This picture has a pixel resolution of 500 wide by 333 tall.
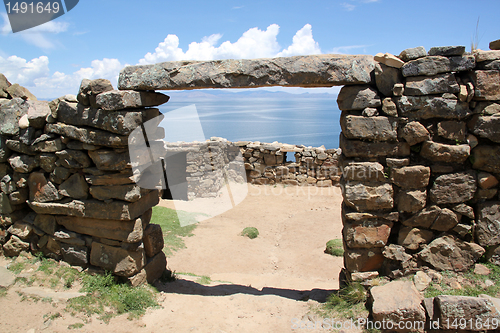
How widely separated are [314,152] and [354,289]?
29.8ft

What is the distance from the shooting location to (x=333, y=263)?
23.4ft

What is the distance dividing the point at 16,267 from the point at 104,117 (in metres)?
2.91

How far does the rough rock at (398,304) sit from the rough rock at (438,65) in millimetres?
2620

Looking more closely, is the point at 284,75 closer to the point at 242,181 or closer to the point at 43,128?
the point at 43,128

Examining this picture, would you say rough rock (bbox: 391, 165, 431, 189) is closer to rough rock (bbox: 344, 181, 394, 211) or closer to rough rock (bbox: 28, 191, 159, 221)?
rough rock (bbox: 344, 181, 394, 211)

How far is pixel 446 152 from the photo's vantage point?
12.7 feet

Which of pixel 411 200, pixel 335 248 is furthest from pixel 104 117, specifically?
pixel 335 248

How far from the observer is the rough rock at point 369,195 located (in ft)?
13.3

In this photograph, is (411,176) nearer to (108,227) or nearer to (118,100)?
(118,100)

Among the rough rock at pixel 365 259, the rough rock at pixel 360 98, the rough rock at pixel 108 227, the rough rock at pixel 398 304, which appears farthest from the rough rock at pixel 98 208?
the rough rock at pixel 398 304

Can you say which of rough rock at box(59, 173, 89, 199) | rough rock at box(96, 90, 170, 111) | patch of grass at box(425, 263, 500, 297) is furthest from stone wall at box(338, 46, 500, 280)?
rough rock at box(59, 173, 89, 199)

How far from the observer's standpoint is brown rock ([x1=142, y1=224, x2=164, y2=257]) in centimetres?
523

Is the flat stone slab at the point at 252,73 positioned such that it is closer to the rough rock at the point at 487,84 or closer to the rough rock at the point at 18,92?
the rough rock at the point at 487,84

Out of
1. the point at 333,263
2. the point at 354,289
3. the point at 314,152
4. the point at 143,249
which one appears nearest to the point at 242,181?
the point at 314,152
